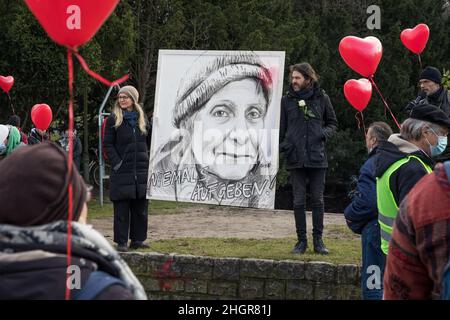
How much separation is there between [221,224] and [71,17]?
813 cm

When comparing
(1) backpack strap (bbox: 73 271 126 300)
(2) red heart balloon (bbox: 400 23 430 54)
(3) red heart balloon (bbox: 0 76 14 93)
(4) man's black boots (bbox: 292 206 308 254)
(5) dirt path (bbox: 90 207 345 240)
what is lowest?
(5) dirt path (bbox: 90 207 345 240)

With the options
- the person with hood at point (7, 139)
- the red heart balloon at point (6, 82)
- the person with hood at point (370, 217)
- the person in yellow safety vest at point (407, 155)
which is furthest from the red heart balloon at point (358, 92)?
the red heart balloon at point (6, 82)

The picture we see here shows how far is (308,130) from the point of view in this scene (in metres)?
8.59

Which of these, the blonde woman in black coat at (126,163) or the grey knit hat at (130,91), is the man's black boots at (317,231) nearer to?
the blonde woman in black coat at (126,163)

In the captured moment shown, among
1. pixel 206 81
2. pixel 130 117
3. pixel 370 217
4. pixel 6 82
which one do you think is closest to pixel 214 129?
pixel 206 81

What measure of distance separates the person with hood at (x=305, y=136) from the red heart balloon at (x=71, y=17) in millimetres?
4118

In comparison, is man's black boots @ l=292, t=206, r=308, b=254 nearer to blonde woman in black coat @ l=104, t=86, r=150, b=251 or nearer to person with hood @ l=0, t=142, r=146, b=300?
blonde woman in black coat @ l=104, t=86, r=150, b=251

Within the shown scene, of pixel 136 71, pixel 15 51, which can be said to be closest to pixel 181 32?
pixel 136 71

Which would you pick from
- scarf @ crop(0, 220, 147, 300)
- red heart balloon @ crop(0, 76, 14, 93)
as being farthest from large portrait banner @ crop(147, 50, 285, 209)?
scarf @ crop(0, 220, 147, 300)

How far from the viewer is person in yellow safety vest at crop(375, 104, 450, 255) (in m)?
5.20

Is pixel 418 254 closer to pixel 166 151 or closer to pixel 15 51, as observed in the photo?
pixel 166 151

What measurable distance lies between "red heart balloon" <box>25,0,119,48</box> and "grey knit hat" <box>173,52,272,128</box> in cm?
573

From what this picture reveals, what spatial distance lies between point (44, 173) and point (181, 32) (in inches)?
630

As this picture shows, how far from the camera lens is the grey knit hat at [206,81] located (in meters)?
10.3
